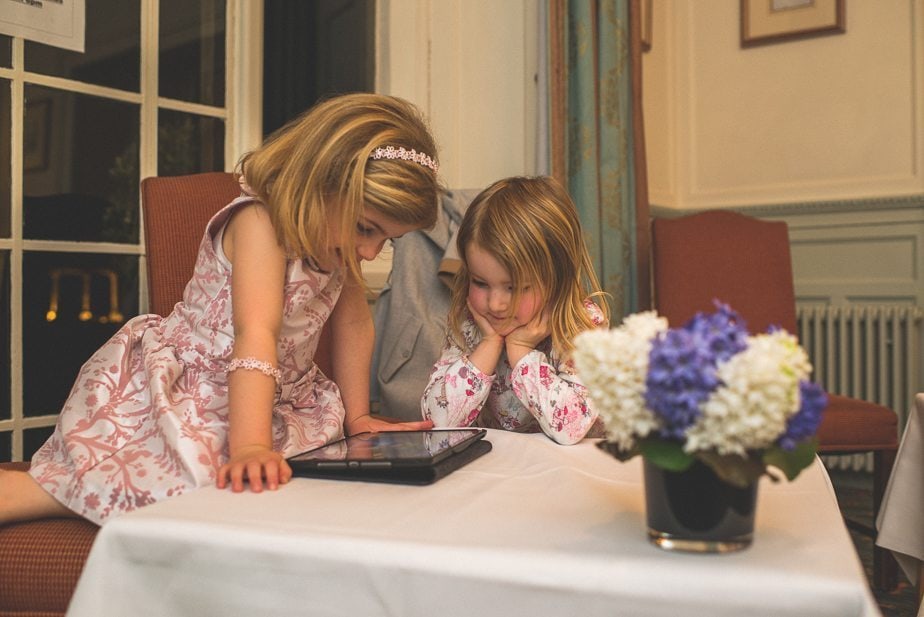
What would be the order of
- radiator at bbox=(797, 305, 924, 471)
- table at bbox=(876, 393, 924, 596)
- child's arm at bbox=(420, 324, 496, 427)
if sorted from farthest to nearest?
radiator at bbox=(797, 305, 924, 471) < table at bbox=(876, 393, 924, 596) < child's arm at bbox=(420, 324, 496, 427)

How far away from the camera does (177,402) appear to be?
1.31 meters

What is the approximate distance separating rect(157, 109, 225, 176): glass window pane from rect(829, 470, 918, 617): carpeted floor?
7.21 ft

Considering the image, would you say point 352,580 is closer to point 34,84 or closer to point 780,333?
point 780,333

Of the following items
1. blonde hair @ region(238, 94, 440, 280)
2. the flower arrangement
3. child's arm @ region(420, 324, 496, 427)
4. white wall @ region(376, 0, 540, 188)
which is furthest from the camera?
white wall @ region(376, 0, 540, 188)

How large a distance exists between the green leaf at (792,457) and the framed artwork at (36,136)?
2.10 metres

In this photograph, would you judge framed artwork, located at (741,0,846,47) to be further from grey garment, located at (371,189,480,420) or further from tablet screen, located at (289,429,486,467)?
tablet screen, located at (289,429,486,467)

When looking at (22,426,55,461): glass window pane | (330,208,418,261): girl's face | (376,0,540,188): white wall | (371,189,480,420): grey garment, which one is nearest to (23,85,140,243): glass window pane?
(22,426,55,461): glass window pane

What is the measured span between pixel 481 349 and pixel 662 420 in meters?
0.95

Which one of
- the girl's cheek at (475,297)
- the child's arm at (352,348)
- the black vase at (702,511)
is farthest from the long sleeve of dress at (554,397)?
the black vase at (702,511)

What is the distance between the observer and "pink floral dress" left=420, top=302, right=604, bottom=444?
4.44 feet

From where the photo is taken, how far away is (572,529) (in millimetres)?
740

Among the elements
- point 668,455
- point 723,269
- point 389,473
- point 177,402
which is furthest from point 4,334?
point 723,269

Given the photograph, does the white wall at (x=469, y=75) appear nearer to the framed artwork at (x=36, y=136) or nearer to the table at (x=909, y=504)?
the framed artwork at (x=36, y=136)

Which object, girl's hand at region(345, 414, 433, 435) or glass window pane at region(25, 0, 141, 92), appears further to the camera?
glass window pane at region(25, 0, 141, 92)
